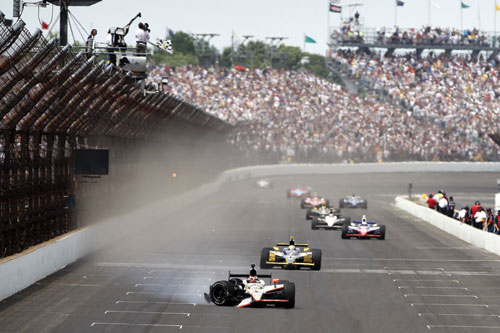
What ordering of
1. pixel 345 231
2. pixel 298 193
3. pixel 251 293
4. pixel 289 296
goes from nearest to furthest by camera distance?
pixel 289 296 < pixel 251 293 < pixel 345 231 < pixel 298 193

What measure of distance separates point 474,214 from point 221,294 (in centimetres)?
1633

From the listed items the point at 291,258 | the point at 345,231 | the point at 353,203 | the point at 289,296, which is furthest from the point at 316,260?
the point at 353,203

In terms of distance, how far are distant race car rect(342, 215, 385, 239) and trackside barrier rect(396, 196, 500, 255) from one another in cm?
274

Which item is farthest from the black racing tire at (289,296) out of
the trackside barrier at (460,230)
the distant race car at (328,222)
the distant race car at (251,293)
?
the distant race car at (328,222)

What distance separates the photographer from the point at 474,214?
29.2m

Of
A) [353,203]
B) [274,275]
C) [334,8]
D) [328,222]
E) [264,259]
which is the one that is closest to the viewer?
[274,275]

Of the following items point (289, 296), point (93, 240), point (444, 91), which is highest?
point (444, 91)

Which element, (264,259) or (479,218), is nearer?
(264,259)

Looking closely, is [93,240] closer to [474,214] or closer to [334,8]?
[474,214]

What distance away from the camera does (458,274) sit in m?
19.7

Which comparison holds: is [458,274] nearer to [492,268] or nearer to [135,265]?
[492,268]

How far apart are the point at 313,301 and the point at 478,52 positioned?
80930mm

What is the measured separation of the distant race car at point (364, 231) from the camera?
27.5 meters

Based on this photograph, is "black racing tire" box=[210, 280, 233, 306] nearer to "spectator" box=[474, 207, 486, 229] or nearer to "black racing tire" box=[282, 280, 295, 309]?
"black racing tire" box=[282, 280, 295, 309]
